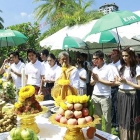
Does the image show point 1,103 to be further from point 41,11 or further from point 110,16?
point 41,11

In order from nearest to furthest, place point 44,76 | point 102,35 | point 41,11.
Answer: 1. point 44,76
2. point 102,35
3. point 41,11

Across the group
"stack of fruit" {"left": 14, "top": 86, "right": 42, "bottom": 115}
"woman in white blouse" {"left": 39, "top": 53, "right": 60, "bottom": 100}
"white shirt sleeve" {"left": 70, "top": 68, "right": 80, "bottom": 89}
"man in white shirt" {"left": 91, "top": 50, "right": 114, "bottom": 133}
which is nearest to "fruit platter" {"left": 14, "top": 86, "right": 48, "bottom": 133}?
"stack of fruit" {"left": 14, "top": 86, "right": 42, "bottom": 115}

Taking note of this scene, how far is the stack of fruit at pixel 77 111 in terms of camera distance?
4.99ft

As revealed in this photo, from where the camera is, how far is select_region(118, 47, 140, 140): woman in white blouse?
2842 millimetres

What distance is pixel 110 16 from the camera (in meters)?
3.42

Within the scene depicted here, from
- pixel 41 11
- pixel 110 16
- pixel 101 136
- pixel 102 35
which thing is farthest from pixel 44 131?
pixel 41 11

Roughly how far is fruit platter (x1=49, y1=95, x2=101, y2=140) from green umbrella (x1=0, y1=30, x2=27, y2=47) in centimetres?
288

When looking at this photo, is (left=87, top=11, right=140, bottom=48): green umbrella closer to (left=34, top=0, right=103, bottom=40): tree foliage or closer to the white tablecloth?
the white tablecloth

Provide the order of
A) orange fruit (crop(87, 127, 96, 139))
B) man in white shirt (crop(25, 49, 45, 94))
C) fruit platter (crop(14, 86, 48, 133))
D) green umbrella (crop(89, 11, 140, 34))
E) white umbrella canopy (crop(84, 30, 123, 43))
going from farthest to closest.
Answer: white umbrella canopy (crop(84, 30, 123, 43)) → man in white shirt (crop(25, 49, 45, 94)) → green umbrella (crop(89, 11, 140, 34)) → fruit platter (crop(14, 86, 48, 133)) → orange fruit (crop(87, 127, 96, 139))

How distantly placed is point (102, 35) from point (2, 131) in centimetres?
403

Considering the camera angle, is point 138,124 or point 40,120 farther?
point 138,124

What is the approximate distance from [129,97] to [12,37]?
130 inches

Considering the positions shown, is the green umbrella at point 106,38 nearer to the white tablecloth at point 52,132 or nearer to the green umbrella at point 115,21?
the green umbrella at point 115,21

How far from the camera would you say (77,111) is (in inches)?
60.7
